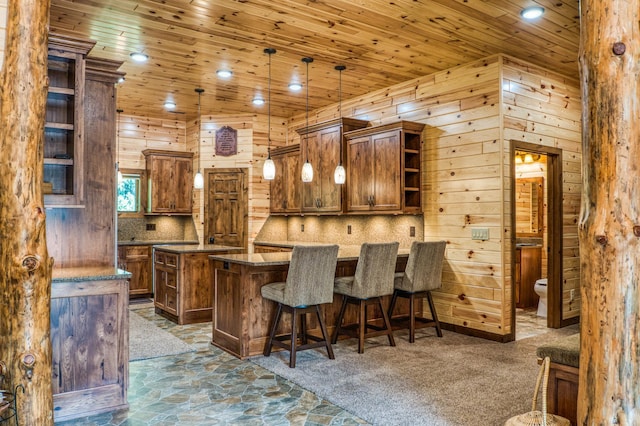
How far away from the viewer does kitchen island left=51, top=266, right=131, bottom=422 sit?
3080 mm

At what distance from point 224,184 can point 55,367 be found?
535cm

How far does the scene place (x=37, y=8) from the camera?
238 cm

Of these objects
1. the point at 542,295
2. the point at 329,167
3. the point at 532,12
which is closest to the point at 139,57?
the point at 329,167

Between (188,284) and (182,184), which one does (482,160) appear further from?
(182,184)

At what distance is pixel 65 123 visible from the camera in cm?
360

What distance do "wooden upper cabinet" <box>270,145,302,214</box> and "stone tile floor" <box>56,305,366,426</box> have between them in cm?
350

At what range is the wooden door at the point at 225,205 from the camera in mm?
8141

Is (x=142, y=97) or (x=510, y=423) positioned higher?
(x=142, y=97)

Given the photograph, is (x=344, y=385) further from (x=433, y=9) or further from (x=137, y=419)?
(x=433, y=9)

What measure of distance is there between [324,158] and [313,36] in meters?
2.34

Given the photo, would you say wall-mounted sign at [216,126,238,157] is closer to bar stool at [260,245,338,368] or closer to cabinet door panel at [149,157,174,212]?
cabinet door panel at [149,157,174,212]

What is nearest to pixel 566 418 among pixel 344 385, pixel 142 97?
pixel 344 385

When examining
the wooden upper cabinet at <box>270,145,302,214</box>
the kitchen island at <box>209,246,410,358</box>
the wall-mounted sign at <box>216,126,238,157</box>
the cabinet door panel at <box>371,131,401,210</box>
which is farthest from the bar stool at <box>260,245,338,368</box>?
the wall-mounted sign at <box>216,126,238,157</box>

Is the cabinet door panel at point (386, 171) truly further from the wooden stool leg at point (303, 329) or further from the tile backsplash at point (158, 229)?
the tile backsplash at point (158, 229)
